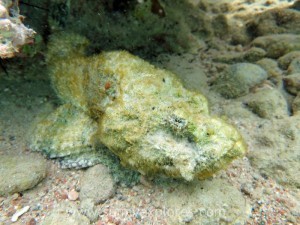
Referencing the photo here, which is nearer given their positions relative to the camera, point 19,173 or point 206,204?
point 206,204

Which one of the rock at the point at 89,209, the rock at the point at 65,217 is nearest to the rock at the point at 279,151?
the rock at the point at 89,209

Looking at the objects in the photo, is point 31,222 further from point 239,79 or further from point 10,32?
point 239,79

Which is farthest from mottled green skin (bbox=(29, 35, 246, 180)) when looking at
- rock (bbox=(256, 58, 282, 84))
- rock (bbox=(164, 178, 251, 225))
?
rock (bbox=(256, 58, 282, 84))

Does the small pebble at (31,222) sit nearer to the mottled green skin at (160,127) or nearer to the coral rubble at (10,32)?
the mottled green skin at (160,127)

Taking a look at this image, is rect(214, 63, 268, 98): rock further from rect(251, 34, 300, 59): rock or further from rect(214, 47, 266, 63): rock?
rect(251, 34, 300, 59): rock

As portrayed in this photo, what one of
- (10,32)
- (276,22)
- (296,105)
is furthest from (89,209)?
(276,22)

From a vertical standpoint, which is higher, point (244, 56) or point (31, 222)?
point (244, 56)

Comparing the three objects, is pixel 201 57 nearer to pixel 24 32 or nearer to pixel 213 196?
pixel 213 196
